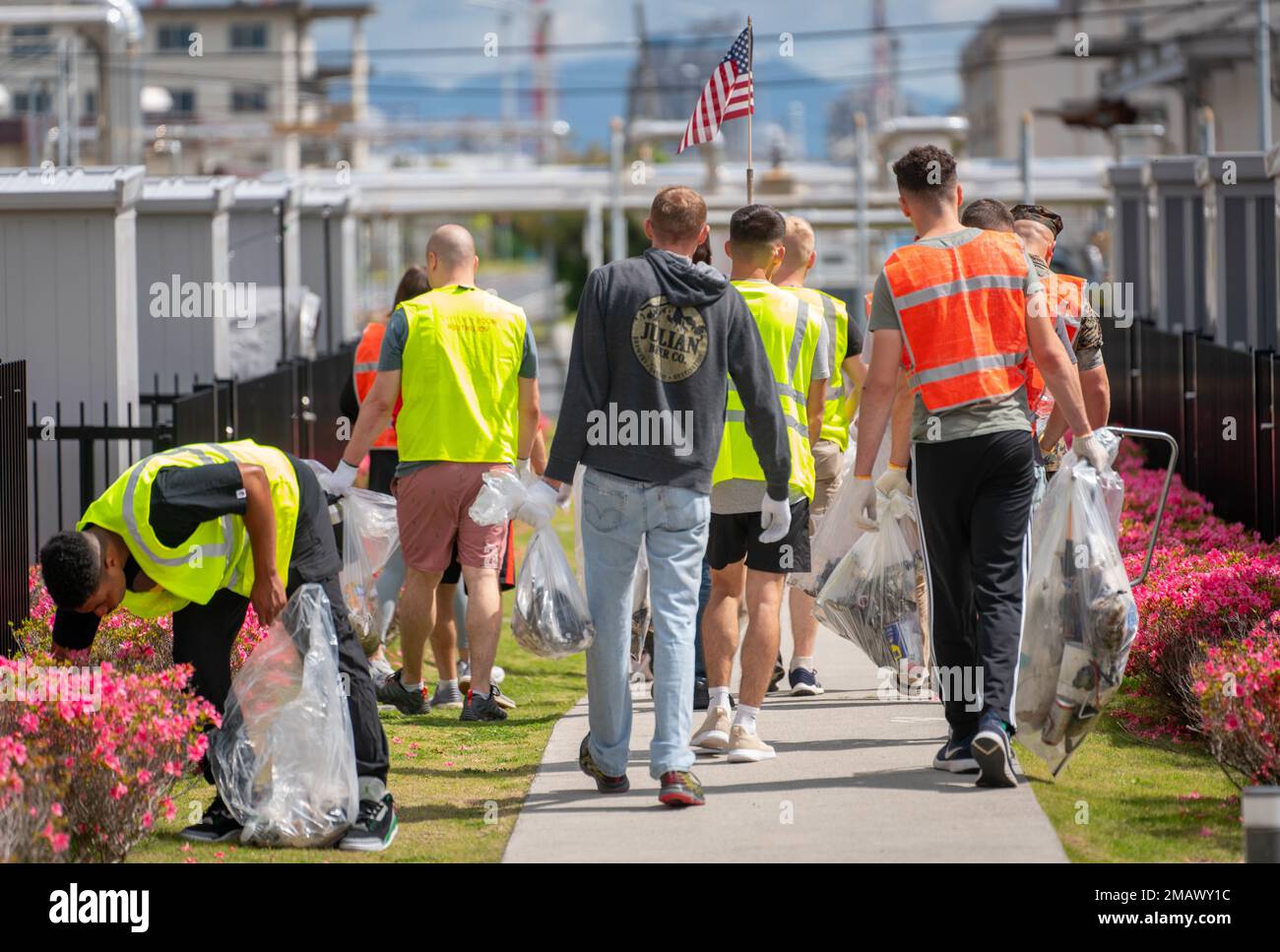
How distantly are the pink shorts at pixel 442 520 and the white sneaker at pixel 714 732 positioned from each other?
1357mm

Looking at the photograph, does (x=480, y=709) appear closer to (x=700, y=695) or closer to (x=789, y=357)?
(x=700, y=695)

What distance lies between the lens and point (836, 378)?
332 inches

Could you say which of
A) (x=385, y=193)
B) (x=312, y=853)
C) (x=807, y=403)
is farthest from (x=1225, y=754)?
(x=385, y=193)

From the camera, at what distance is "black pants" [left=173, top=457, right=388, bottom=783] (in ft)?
19.2

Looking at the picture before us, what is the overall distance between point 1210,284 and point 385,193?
60.9 feet

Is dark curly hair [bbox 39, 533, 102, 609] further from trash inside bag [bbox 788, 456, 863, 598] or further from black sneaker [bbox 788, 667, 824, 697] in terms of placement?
black sneaker [bbox 788, 667, 824, 697]

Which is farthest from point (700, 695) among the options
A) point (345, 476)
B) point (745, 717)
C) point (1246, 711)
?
point (1246, 711)

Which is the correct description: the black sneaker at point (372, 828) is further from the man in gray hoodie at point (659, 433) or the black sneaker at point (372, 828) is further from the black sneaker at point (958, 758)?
the black sneaker at point (958, 758)

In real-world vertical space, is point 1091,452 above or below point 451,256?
below

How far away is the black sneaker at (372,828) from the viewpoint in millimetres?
5773

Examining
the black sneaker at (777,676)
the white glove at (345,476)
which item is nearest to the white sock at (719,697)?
the black sneaker at (777,676)

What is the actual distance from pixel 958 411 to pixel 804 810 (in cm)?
143

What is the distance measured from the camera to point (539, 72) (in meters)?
102
